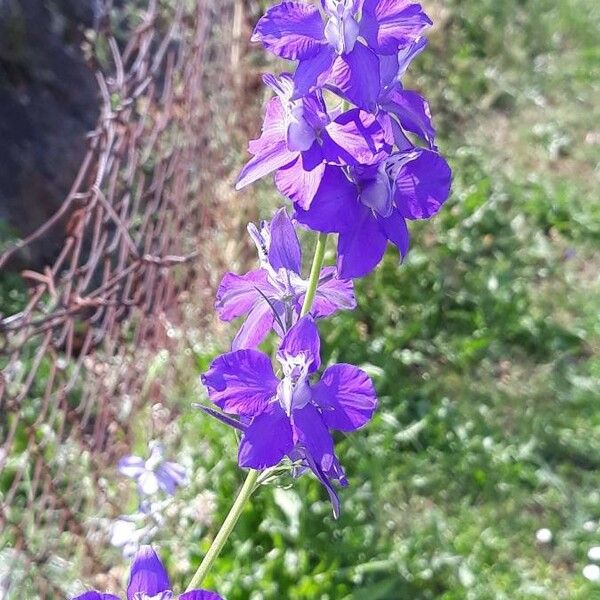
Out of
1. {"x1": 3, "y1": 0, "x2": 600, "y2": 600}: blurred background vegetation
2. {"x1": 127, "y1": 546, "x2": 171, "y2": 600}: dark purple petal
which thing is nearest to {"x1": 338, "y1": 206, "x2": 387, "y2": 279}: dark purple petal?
{"x1": 127, "y1": 546, "x2": 171, "y2": 600}: dark purple petal

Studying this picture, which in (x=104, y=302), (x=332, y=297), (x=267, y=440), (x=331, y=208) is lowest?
(x=104, y=302)

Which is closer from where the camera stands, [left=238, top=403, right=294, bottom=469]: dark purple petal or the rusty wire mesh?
[left=238, top=403, right=294, bottom=469]: dark purple petal

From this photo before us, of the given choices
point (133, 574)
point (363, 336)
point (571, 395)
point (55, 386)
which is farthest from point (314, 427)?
point (571, 395)

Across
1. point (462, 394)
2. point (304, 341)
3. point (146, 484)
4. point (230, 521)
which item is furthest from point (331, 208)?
point (462, 394)

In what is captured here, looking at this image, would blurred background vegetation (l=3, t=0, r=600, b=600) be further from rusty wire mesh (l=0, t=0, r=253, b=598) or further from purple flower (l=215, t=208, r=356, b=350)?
purple flower (l=215, t=208, r=356, b=350)

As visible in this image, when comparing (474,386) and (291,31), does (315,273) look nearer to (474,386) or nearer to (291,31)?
(291,31)

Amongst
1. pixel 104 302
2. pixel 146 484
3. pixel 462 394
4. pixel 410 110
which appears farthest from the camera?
pixel 462 394
